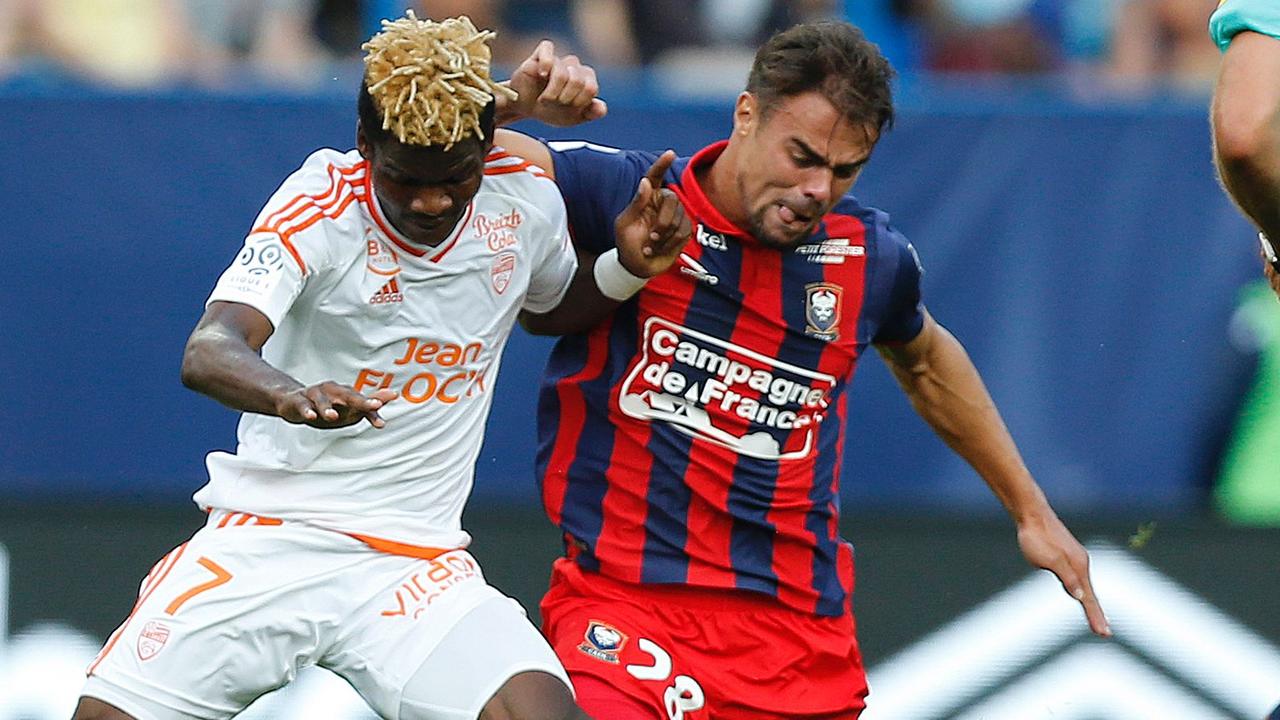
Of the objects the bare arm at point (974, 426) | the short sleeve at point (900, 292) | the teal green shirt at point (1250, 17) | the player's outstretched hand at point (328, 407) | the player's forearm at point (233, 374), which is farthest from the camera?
the bare arm at point (974, 426)

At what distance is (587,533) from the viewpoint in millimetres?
4957

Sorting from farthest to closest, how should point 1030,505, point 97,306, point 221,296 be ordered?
1. point 97,306
2. point 1030,505
3. point 221,296

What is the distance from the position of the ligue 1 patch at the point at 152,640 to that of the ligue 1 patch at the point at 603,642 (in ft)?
3.17

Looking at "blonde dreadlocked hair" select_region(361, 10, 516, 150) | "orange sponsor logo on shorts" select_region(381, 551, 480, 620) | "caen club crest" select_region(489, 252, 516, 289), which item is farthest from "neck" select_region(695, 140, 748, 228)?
"orange sponsor logo on shorts" select_region(381, 551, 480, 620)

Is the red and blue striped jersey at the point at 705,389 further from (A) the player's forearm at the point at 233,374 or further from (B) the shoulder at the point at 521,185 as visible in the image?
(A) the player's forearm at the point at 233,374

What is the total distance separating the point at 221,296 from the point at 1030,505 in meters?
2.17

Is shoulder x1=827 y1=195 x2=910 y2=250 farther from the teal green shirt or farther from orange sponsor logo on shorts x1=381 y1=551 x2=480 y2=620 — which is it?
the teal green shirt

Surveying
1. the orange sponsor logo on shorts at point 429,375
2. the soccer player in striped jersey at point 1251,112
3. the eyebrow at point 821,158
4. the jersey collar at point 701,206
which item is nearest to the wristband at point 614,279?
the jersey collar at point 701,206

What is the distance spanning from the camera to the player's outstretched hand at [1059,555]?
5141mm

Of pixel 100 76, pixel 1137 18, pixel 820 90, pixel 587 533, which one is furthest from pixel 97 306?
pixel 1137 18

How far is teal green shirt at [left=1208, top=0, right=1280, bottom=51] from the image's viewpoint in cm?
364

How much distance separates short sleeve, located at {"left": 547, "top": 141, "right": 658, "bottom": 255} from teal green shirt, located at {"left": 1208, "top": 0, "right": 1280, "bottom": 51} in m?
1.61

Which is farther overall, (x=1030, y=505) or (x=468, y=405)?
(x=1030, y=505)

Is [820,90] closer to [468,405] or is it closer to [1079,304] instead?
[468,405]
